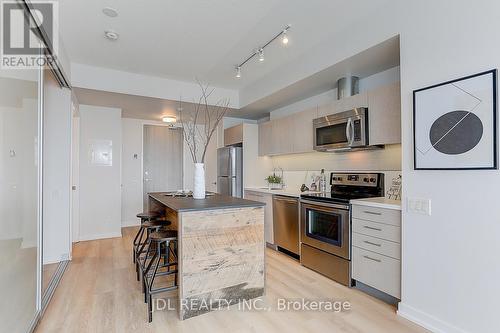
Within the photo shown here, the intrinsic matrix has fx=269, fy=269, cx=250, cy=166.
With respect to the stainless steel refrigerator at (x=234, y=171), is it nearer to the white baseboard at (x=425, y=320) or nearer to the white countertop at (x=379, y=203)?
the white countertop at (x=379, y=203)

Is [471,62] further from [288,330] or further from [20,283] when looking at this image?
[20,283]

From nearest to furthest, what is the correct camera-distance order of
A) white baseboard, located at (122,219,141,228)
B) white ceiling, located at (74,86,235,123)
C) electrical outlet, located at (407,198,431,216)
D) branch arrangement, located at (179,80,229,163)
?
electrical outlet, located at (407,198,431,216) → white ceiling, located at (74,86,235,123) → branch arrangement, located at (179,80,229,163) → white baseboard, located at (122,219,141,228)

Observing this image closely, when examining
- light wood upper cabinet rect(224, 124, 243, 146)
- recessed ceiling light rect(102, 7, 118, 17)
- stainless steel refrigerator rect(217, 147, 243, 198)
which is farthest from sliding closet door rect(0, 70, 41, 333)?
light wood upper cabinet rect(224, 124, 243, 146)

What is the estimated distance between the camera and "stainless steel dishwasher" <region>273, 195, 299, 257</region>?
366 cm

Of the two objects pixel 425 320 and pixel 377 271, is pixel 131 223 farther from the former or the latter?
pixel 425 320

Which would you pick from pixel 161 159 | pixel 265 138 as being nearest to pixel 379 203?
pixel 265 138

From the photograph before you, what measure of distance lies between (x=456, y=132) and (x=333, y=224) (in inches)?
60.3

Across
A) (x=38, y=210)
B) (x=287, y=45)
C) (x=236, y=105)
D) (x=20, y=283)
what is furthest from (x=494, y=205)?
(x=236, y=105)

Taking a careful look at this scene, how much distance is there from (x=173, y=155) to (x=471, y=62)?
5.74 meters

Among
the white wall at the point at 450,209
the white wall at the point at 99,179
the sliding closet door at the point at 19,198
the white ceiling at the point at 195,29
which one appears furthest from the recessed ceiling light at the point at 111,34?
the white wall at the point at 450,209

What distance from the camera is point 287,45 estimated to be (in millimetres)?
3189

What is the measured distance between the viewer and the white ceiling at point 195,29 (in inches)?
96.0

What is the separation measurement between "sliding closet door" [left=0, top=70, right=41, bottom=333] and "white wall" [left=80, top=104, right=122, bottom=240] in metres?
2.86

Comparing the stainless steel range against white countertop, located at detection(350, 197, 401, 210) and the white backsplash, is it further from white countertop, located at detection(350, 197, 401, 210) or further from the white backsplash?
the white backsplash
